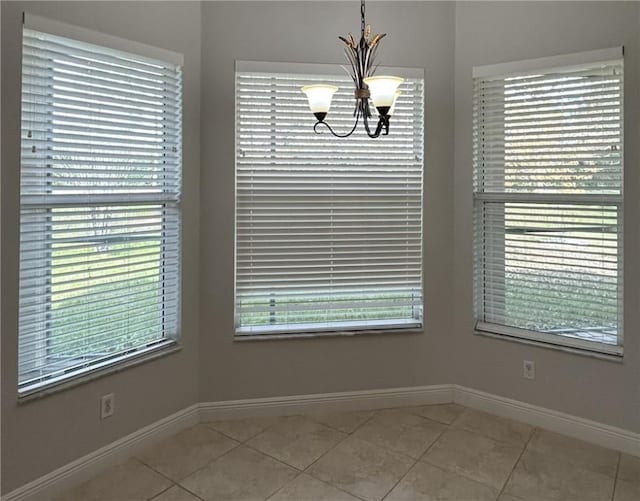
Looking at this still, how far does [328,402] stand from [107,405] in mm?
1348

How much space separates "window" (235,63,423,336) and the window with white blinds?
0.46 metres

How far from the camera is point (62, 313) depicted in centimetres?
239

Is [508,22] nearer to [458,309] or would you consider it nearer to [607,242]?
[607,242]

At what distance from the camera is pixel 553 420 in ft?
9.87

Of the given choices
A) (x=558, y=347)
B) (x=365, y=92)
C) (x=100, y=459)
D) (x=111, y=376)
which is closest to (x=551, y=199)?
(x=558, y=347)

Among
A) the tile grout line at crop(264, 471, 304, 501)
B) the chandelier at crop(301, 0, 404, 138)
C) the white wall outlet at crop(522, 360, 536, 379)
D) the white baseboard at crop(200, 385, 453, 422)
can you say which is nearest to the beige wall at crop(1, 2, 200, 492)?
the white baseboard at crop(200, 385, 453, 422)

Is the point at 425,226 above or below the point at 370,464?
above

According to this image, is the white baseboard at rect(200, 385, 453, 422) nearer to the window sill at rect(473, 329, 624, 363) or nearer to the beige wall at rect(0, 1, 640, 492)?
the beige wall at rect(0, 1, 640, 492)

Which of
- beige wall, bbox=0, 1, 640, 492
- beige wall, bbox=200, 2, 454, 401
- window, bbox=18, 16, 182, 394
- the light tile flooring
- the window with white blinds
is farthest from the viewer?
beige wall, bbox=200, 2, 454, 401

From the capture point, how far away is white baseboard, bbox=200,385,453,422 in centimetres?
314

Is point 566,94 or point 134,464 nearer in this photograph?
point 134,464

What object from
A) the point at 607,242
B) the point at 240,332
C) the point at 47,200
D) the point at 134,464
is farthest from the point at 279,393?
the point at 607,242

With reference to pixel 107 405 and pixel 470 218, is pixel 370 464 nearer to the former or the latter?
pixel 107 405

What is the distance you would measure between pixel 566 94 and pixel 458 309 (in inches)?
57.8
